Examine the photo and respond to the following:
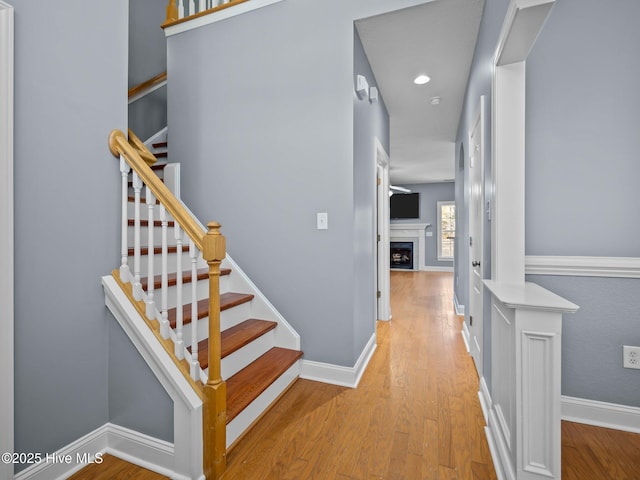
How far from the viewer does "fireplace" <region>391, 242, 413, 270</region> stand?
30.7 ft

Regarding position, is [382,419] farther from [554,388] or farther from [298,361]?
[554,388]

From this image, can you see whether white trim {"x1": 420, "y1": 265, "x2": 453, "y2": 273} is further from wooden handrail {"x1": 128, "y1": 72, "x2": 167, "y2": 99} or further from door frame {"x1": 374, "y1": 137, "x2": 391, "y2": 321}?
wooden handrail {"x1": 128, "y1": 72, "x2": 167, "y2": 99}

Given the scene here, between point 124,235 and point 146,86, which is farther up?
point 146,86

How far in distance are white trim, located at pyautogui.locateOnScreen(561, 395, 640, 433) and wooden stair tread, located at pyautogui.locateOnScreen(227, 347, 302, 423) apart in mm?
1706

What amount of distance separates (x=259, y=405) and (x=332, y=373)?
644 millimetres

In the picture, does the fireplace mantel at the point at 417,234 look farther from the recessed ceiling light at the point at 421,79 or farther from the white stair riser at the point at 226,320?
the white stair riser at the point at 226,320

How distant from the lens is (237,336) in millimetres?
2088

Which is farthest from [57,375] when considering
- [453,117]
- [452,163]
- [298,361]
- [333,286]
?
[452,163]

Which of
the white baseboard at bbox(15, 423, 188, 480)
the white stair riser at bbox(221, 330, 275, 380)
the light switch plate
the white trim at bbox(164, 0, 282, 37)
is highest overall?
the white trim at bbox(164, 0, 282, 37)

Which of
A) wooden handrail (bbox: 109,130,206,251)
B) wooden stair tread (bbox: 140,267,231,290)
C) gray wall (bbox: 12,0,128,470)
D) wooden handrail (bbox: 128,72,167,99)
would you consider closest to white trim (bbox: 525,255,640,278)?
wooden handrail (bbox: 109,130,206,251)

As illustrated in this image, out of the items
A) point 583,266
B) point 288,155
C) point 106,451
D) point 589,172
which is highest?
point 288,155

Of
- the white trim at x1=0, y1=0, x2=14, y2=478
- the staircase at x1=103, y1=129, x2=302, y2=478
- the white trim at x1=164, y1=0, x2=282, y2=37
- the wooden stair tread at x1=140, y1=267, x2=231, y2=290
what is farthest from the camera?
the white trim at x1=164, y1=0, x2=282, y2=37

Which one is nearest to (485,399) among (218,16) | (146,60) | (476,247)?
(476,247)

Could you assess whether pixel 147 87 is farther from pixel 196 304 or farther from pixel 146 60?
pixel 196 304
